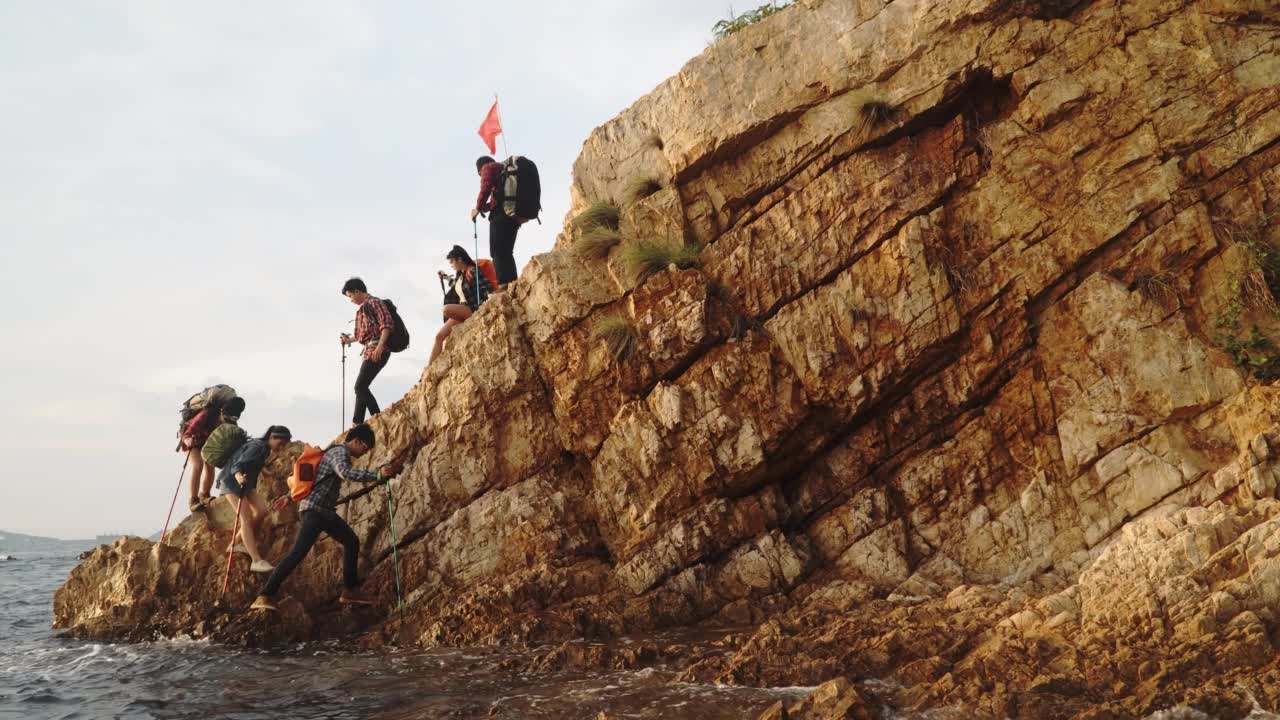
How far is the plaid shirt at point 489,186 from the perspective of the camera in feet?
44.8

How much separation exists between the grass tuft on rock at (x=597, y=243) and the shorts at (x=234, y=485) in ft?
18.3

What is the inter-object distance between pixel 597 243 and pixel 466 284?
2813 millimetres

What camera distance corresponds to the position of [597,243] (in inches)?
471

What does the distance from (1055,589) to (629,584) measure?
4.97m

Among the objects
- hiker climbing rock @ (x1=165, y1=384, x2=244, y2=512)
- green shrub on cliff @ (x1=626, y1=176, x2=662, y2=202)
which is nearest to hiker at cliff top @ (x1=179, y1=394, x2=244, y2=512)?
hiker climbing rock @ (x1=165, y1=384, x2=244, y2=512)

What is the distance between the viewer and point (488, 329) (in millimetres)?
12039

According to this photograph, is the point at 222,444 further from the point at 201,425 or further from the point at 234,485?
the point at 201,425

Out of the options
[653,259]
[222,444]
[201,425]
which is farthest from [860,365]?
[201,425]

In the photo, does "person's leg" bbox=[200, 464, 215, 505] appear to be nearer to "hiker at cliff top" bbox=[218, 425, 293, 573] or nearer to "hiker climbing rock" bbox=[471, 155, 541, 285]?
"hiker at cliff top" bbox=[218, 425, 293, 573]

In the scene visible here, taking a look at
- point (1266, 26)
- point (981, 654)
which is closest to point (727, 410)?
point (981, 654)

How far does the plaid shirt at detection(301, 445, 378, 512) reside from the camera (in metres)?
10.9

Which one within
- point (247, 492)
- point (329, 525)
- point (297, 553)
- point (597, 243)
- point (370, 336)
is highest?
point (597, 243)

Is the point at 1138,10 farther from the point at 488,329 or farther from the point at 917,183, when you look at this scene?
the point at 488,329

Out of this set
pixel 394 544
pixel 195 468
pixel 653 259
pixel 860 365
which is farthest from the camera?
pixel 195 468
